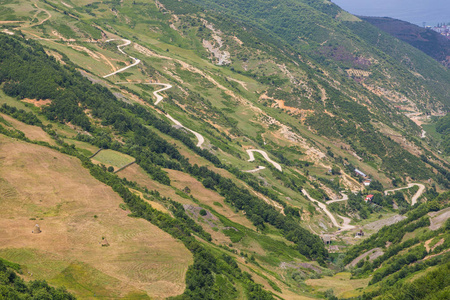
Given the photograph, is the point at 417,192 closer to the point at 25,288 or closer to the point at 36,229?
the point at 36,229

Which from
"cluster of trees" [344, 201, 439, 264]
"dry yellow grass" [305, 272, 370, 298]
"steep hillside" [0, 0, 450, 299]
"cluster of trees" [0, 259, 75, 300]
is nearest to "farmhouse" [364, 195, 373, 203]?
"steep hillside" [0, 0, 450, 299]

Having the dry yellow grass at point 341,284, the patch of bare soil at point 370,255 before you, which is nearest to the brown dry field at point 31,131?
the dry yellow grass at point 341,284

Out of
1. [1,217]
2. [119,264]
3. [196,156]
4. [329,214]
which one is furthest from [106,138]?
[329,214]

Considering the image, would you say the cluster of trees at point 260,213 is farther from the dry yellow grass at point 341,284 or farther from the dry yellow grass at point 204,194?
the dry yellow grass at point 341,284

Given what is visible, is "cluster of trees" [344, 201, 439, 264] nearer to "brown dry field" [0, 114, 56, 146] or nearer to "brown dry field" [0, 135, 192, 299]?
"brown dry field" [0, 135, 192, 299]

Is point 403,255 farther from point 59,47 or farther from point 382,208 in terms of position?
point 59,47
